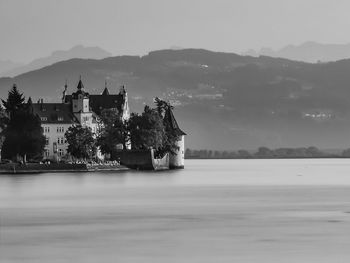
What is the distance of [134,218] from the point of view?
304 feet

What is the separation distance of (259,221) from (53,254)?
26361 millimetres

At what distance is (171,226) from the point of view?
8431 cm

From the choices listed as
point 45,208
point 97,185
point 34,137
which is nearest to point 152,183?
point 97,185

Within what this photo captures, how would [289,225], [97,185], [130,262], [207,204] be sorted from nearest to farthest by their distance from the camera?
1. [130,262]
2. [289,225]
3. [207,204]
4. [97,185]

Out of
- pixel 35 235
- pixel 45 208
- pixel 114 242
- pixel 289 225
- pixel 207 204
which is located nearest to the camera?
pixel 114 242

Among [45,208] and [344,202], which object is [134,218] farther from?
[344,202]

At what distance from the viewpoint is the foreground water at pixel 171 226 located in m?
66.4

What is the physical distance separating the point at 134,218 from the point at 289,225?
13.9 m

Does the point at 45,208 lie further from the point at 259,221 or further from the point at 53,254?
the point at 53,254

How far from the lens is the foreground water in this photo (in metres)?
66.4

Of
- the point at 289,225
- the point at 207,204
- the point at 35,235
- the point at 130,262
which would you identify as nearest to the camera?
the point at 130,262

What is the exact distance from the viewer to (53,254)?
66500 mm

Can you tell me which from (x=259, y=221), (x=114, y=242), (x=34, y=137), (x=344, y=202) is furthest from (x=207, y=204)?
(x=34, y=137)

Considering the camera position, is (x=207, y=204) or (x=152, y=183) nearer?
(x=207, y=204)
